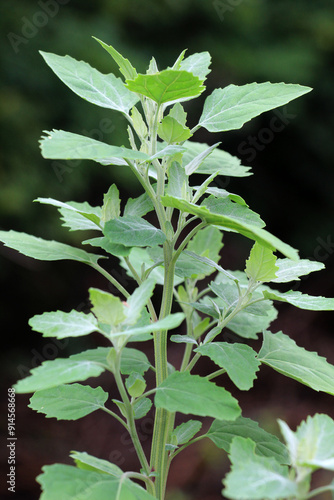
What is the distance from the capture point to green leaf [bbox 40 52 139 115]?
0.73 m

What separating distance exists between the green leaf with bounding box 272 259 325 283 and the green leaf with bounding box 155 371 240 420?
211mm

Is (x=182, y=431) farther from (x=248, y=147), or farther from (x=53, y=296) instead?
(x=248, y=147)

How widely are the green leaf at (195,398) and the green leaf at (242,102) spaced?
0.34m

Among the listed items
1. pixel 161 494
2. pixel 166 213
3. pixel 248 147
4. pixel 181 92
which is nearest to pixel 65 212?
pixel 166 213

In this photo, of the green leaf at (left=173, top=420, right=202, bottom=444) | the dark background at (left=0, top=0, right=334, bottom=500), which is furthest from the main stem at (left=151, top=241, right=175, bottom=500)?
the dark background at (left=0, top=0, right=334, bottom=500)

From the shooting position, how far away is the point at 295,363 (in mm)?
771

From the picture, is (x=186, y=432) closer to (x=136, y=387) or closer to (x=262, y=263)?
(x=136, y=387)

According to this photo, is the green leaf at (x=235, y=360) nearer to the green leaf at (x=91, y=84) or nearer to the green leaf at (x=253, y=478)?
the green leaf at (x=253, y=478)

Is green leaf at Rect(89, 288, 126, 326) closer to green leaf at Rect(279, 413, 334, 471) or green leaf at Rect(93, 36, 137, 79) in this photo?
green leaf at Rect(279, 413, 334, 471)

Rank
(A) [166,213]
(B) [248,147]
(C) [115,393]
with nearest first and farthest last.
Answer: (A) [166,213]
(C) [115,393]
(B) [248,147]

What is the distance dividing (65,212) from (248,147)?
Result: 258 centimetres

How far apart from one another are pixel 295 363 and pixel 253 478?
0.31 metres

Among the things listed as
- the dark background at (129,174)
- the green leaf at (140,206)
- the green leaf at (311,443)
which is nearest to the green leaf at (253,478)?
the green leaf at (311,443)

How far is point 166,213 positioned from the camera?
29.5 inches
